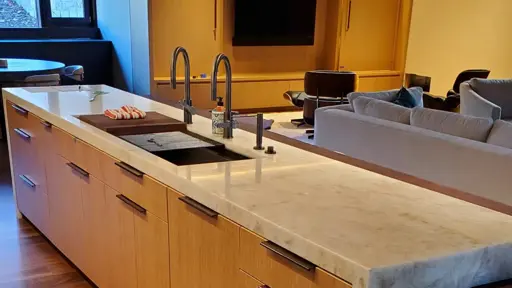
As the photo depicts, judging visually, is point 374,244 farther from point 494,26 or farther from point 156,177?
point 494,26

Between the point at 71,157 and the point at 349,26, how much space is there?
20.8 feet

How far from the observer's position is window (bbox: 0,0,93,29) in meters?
7.00

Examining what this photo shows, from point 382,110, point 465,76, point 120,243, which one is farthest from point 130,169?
point 465,76

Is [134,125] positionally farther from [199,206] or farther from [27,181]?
[27,181]

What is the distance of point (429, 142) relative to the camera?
3.23 metres

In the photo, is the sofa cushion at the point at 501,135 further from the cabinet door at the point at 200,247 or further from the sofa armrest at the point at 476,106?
the cabinet door at the point at 200,247

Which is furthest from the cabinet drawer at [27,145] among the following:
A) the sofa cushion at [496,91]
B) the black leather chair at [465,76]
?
the black leather chair at [465,76]

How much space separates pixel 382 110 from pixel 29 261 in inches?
97.0

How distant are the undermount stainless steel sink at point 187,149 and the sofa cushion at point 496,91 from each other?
3847 mm

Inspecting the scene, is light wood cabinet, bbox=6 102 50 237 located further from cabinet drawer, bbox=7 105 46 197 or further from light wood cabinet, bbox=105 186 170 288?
light wood cabinet, bbox=105 186 170 288

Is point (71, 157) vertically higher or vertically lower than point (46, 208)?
higher

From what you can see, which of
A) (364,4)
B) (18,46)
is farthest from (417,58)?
(18,46)

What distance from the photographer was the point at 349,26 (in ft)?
26.9

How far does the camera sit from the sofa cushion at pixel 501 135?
9.68ft
